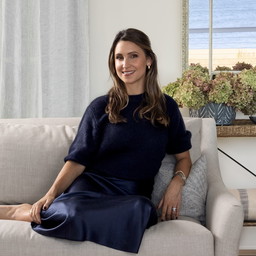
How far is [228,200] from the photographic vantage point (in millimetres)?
2324

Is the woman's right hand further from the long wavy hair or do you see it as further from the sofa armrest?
the sofa armrest

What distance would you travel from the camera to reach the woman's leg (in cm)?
244

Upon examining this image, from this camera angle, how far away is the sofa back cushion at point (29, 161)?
272 cm

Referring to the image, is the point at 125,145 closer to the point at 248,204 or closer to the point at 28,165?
the point at 28,165

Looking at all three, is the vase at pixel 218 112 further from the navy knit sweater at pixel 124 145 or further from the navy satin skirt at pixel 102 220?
the navy satin skirt at pixel 102 220

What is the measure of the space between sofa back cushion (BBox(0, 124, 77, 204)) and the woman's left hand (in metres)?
0.53

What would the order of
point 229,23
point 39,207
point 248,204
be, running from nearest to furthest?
point 39,207 < point 248,204 < point 229,23

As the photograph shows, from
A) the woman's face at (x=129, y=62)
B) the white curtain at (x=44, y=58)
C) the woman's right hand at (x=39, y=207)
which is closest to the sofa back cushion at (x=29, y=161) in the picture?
the woman's right hand at (x=39, y=207)

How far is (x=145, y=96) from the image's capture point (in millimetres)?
2682

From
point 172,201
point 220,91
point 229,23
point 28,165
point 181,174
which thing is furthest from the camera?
point 229,23

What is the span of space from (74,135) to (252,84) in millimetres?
1094

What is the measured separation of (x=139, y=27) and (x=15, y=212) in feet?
5.82

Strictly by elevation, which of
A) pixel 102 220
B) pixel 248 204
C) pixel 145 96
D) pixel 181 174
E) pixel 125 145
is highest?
pixel 145 96

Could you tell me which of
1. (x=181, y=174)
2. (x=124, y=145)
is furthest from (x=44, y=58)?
(x=181, y=174)
